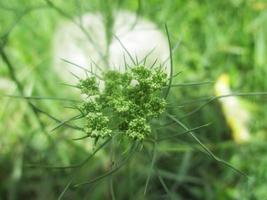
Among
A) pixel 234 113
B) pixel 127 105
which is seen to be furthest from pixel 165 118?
pixel 127 105

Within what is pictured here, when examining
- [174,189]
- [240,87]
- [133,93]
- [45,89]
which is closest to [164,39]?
[240,87]

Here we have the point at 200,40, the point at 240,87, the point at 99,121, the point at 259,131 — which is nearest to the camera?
the point at 99,121

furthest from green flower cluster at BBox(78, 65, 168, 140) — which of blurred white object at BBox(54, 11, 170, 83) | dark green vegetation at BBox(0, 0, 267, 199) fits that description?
blurred white object at BBox(54, 11, 170, 83)

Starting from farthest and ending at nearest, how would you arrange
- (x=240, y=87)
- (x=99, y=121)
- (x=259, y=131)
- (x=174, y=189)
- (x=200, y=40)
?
(x=200, y=40), (x=240, y=87), (x=259, y=131), (x=174, y=189), (x=99, y=121)

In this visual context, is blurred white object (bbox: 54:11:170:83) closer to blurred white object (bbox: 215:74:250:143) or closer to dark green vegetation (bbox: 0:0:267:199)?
dark green vegetation (bbox: 0:0:267:199)

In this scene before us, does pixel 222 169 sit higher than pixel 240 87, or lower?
lower

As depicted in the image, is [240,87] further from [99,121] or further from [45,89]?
[99,121]

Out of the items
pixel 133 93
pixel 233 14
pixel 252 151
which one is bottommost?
pixel 252 151

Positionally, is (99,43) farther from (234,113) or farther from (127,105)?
(127,105)
